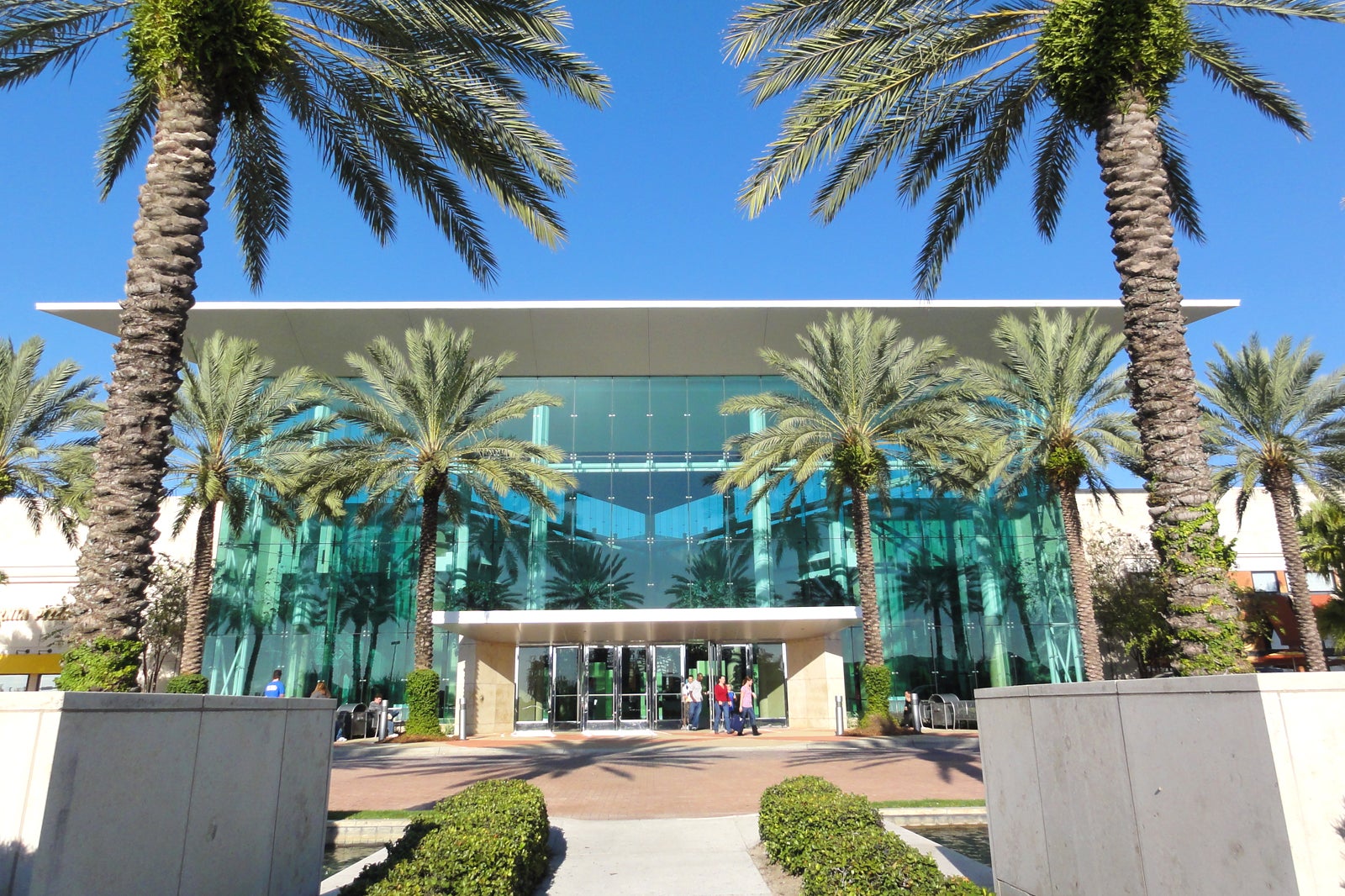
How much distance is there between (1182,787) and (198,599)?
78.4 ft

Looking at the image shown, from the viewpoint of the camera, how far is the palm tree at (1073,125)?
295 inches

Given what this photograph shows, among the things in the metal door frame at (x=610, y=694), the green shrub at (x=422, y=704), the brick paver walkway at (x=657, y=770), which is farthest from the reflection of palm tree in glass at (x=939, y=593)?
the green shrub at (x=422, y=704)

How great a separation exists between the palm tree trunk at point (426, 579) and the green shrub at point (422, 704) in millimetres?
325

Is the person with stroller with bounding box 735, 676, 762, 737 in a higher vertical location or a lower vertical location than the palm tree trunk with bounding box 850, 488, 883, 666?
lower

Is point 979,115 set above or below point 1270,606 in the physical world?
above

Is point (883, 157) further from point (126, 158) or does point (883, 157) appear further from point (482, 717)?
point (482, 717)

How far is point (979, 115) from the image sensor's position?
1222cm

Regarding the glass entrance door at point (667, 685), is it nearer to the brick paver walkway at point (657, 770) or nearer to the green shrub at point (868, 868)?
the brick paver walkway at point (657, 770)

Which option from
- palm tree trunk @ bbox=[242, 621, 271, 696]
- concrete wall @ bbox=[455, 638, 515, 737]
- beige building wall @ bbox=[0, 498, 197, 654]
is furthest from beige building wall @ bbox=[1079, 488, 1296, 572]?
beige building wall @ bbox=[0, 498, 197, 654]

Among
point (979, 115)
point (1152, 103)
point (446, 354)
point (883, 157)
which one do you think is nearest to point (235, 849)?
point (1152, 103)

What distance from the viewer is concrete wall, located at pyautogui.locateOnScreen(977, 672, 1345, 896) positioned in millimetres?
4055

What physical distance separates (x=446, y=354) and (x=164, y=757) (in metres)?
20.1

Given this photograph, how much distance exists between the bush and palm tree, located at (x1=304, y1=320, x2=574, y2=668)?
1509 centimetres

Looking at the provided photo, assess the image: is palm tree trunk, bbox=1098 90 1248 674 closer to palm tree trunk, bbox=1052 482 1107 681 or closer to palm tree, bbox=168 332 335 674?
palm tree trunk, bbox=1052 482 1107 681
